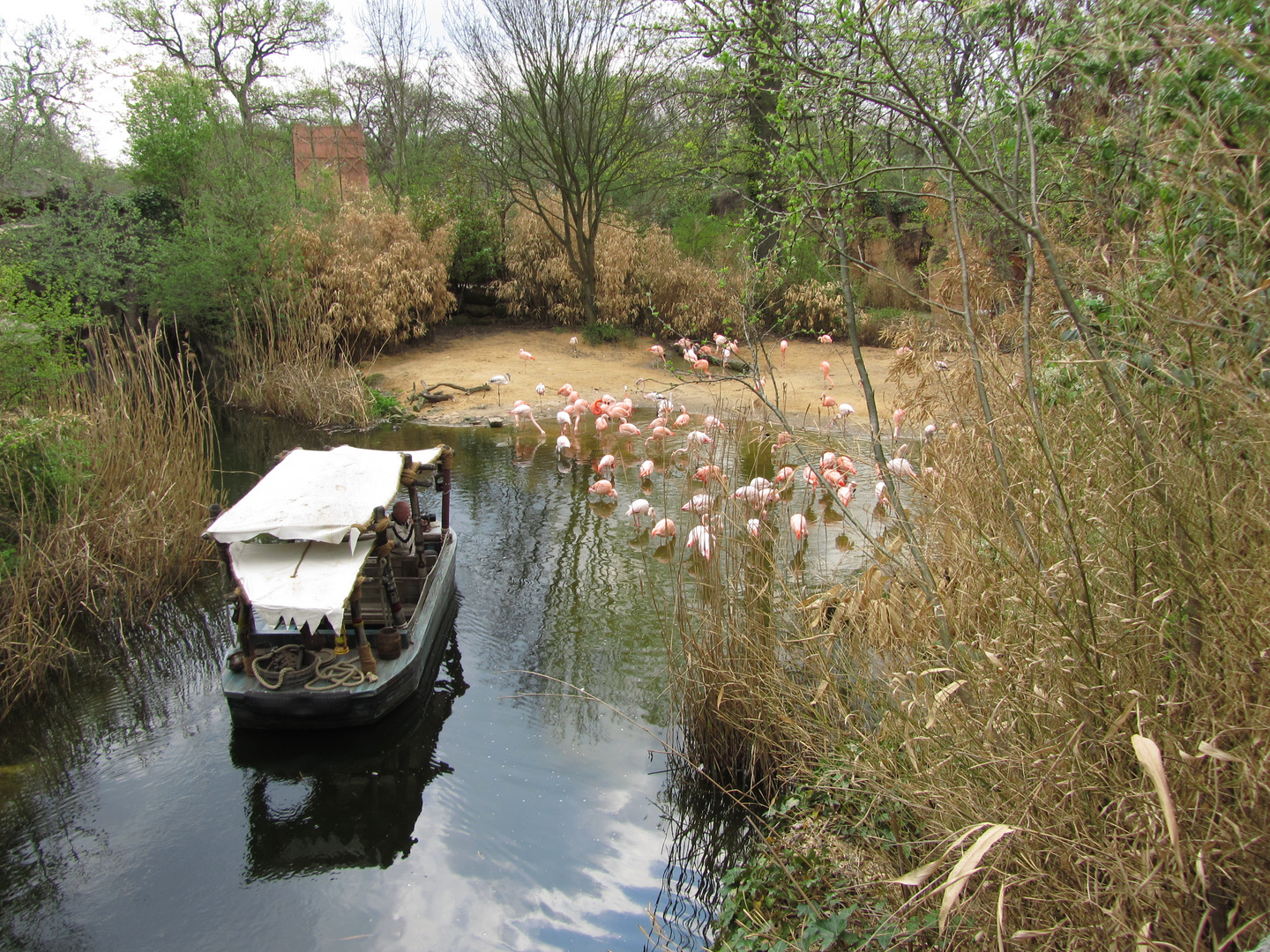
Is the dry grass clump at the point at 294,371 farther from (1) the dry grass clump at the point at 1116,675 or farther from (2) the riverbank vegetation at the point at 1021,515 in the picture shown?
(1) the dry grass clump at the point at 1116,675

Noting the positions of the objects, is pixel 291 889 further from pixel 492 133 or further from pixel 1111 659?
pixel 492 133

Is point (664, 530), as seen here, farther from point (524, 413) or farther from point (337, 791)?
point (524, 413)

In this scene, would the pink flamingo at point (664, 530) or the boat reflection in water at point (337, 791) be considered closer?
the boat reflection in water at point (337, 791)

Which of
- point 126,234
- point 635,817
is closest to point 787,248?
point 635,817

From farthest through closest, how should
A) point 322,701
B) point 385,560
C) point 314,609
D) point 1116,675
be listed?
point 385,560 < point 322,701 < point 314,609 < point 1116,675

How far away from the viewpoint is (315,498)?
17.1 feet

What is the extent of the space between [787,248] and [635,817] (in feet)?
10.5

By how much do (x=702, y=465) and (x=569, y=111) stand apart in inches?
406

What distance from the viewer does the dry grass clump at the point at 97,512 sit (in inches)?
224

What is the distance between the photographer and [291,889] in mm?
4254

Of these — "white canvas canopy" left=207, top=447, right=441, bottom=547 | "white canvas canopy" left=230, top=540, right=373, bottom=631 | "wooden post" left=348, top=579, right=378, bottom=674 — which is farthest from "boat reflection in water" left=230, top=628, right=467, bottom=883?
"white canvas canopy" left=207, top=447, right=441, bottom=547

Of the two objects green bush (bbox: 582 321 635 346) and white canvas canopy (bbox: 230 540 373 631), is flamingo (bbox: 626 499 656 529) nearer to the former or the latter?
white canvas canopy (bbox: 230 540 373 631)

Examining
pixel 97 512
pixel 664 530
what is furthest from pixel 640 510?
pixel 97 512

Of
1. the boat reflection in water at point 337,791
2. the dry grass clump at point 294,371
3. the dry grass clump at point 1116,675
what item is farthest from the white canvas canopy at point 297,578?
the dry grass clump at point 294,371
